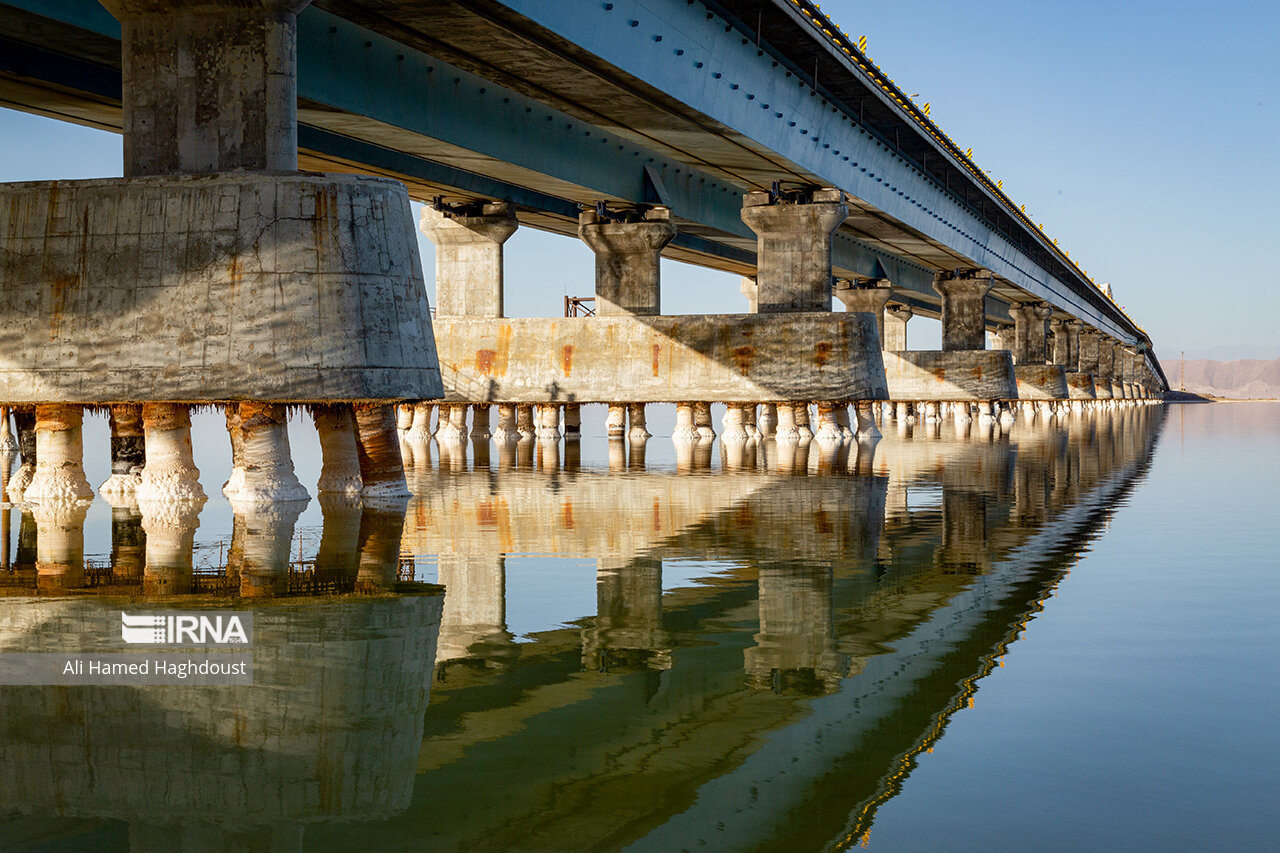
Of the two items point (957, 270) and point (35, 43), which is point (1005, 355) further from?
point (35, 43)

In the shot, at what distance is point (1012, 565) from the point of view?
1339cm

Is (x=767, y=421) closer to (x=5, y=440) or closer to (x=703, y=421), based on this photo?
(x=703, y=421)

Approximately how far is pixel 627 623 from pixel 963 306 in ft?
195

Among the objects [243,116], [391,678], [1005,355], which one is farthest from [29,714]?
[1005,355]

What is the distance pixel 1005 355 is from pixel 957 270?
4988 millimetres

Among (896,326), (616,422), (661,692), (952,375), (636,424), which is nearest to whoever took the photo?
(661,692)

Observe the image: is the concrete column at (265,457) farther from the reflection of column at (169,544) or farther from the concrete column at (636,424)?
the concrete column at (636,424)

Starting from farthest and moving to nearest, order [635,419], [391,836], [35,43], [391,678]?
[635,419] → [35,43] → [391,678] → [391,836]

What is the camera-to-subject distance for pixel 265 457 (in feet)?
60.9

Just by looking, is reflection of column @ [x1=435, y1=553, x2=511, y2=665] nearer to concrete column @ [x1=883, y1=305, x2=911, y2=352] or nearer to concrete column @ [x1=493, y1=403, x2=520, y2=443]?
concrete column @ [x1=493, y1=403, x2=520, y2=443]

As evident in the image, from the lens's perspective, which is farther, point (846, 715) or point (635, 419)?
point (635, 419)

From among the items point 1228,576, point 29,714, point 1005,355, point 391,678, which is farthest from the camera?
point 1005,355

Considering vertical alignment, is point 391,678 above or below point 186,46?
below

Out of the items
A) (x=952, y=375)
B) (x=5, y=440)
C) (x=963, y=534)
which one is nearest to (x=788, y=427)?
(x=5, y=440)
